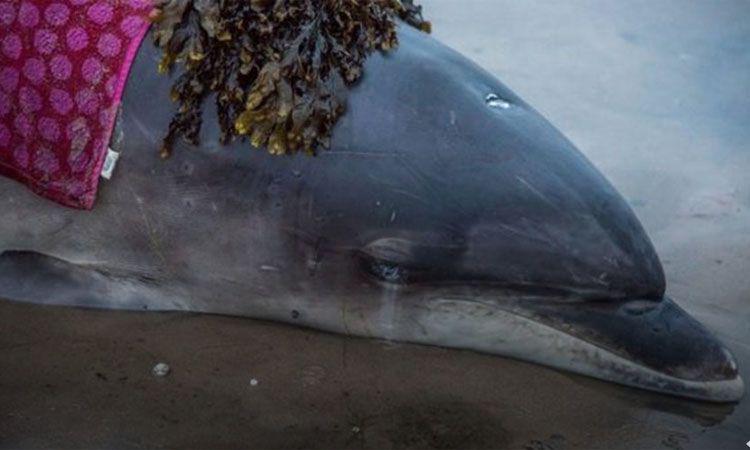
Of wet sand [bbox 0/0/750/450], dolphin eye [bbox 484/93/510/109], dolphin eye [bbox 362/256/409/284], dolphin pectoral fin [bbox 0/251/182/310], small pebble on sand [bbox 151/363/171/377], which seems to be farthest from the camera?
dolphin pectoral fin [bbox 0/251/182/310]

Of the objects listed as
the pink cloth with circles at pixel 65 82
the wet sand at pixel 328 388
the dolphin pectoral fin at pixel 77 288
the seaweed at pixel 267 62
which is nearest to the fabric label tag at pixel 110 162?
the pink cloth with circles at pixel 65 82

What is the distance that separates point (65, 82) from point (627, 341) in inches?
91.5

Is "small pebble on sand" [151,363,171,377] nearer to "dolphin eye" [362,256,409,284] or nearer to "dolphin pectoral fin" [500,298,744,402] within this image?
"dolphin eye" [362,256,409,284]

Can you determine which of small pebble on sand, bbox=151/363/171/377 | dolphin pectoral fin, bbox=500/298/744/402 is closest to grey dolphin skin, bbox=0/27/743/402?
dolphin pectoral fin, bbox=500/298/744/402

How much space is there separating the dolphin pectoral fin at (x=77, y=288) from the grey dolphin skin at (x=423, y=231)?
0.05 meters

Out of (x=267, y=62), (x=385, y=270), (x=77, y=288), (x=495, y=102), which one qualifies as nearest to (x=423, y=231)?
(x=385, y=270)

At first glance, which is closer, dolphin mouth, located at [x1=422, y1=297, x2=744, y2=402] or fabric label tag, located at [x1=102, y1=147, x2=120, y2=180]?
dolphin mouth, located at [x1=422, y1=297, x2=744, y2=402]

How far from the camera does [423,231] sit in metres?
4.72

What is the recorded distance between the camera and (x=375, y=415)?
4547 mm

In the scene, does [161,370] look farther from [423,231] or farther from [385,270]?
[423,231]

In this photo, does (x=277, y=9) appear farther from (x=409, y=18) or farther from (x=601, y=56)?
(x=601, y=56)

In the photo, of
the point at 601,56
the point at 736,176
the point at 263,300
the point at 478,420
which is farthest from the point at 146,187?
the point at 601,56

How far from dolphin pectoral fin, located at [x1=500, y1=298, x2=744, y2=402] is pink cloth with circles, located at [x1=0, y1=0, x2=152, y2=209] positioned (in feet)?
5.74

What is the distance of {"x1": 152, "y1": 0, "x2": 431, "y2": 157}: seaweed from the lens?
472 cm
